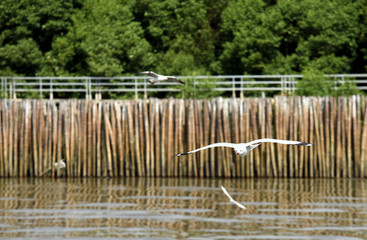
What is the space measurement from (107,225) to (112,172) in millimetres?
10331

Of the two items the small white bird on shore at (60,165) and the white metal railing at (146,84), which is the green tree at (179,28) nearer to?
the white metal railing at (146,84)

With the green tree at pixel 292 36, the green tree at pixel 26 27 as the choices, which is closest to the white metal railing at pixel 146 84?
the green tree at pixel 292 36

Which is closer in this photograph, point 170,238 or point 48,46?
point 170,238

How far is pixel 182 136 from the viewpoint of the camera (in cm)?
2717

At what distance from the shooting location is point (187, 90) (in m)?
33.5

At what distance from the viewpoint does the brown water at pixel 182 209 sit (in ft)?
53.7

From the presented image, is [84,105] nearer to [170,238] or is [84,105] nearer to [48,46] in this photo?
[170,238]

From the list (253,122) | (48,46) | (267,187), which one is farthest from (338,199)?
(48,46)

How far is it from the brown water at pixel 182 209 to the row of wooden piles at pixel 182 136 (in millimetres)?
983

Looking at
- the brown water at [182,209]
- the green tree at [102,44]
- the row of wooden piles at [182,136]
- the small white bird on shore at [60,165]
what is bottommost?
A: the brown water at [182,209]

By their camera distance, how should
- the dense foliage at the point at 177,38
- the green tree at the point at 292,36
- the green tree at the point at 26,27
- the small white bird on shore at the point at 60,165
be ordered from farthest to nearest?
the green tree at the point at 26,27 < the green tree at the point at 292,36 < the dense foliage at the point at 177,38 < the small white bird on shore at the point at 60,165

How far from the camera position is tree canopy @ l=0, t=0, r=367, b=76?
41062 millimetres

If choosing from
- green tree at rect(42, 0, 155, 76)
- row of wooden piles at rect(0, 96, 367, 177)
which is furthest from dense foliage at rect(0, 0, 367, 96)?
row of wooden piles at rect(0, 96, 367, 177)

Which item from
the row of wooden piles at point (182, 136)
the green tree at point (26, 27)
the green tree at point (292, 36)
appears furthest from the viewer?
the green tree at point (26, 27)
